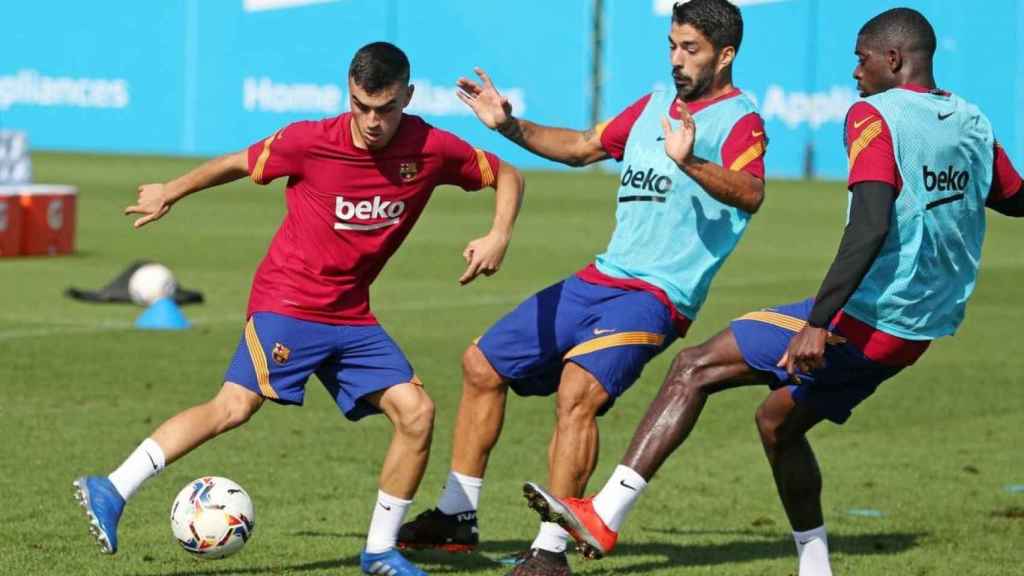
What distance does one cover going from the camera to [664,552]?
24.0 ft

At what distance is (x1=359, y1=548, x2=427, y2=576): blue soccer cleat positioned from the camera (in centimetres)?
654

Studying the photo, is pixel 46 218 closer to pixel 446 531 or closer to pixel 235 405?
pixel 446 531

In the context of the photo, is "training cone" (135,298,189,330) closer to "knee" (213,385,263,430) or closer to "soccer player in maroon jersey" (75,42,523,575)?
"soccer player in maroon jersey" (75,42,523,575)

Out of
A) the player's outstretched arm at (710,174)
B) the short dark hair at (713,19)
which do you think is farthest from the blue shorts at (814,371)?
the short dark hair at (713,19)

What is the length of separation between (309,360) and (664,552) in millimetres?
1674

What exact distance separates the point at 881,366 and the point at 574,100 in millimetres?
30760

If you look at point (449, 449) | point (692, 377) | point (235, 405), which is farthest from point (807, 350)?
point (449, 449)

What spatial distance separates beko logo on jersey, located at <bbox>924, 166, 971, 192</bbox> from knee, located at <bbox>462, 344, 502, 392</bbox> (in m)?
1.94

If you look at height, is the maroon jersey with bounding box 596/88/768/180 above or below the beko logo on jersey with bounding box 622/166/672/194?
above

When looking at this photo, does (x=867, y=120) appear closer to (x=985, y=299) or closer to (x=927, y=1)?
(x=985, y=299)

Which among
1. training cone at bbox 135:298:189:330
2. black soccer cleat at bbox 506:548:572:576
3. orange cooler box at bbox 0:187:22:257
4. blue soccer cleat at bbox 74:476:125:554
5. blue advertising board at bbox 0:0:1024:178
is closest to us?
blue soccer cleat at bbox 74:476:125:554

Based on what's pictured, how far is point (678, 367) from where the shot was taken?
6480 mm

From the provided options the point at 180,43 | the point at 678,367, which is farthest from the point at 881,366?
the point at 180,43

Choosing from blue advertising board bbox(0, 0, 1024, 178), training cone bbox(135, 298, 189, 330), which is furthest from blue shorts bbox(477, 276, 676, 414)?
blue advertising board bbox(0, 0, 1024, 178)
